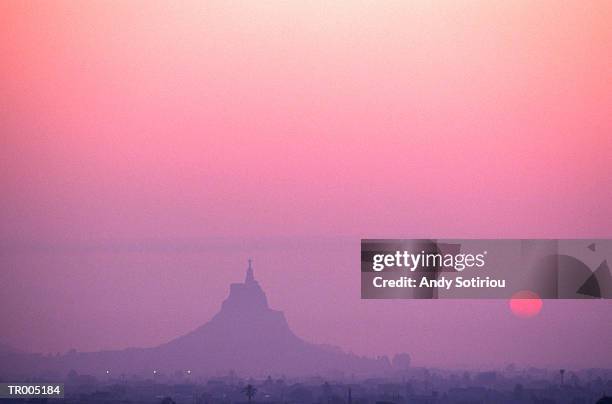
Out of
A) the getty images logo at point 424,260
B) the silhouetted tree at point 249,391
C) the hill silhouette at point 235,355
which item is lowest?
the silhouetted tree at point 249,391

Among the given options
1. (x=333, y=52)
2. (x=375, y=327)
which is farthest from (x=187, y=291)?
(x=333, y=52)

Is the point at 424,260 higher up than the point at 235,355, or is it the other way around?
the point at 424,260

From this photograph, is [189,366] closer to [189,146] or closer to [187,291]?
[187,291]

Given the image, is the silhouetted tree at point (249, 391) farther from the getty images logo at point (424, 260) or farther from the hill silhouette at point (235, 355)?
the getty images logo at point (424, 260)

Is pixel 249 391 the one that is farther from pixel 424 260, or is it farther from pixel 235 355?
pixel 424 260

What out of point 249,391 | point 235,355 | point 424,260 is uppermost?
point 424,260

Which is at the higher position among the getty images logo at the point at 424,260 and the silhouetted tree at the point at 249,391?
the getty images logo at the point at 424,260

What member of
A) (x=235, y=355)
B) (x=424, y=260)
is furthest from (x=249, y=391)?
(x=424, y=260)

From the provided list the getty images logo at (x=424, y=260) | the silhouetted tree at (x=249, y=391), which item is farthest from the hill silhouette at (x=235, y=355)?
the getty images logo at (x=424, y=260)
